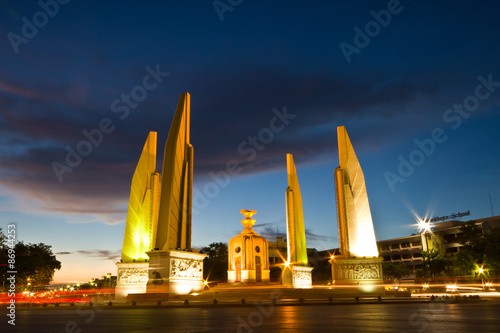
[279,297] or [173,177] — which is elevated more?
[173,177]

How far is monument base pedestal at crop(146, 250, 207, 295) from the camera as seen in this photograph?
1627 centimetres

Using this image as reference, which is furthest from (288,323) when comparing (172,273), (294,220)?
(294,220)

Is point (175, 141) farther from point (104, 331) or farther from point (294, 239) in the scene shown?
point (104, 331)

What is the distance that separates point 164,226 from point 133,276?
4.20 metres

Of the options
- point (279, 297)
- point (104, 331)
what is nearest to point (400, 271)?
point (279, 297)

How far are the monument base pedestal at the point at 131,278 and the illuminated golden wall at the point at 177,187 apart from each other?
2411 mm

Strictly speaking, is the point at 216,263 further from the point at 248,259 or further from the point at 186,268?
the point at 186,268

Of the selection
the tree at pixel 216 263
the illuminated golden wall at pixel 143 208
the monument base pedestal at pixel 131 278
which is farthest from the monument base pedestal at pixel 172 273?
the tree at pixel 216 263

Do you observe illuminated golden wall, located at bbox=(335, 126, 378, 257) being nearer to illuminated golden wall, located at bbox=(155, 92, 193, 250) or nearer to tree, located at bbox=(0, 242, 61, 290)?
illuminated golden wall, located at bbox=(155, 92, 193, 250)

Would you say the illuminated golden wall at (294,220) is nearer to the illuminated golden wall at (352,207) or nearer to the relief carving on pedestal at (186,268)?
the illuminated golden wall at (352,207)

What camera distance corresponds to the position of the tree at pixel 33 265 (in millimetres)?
32281

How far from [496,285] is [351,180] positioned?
13.4 meters

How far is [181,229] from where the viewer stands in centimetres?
1977

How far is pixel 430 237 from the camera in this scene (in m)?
49.5
